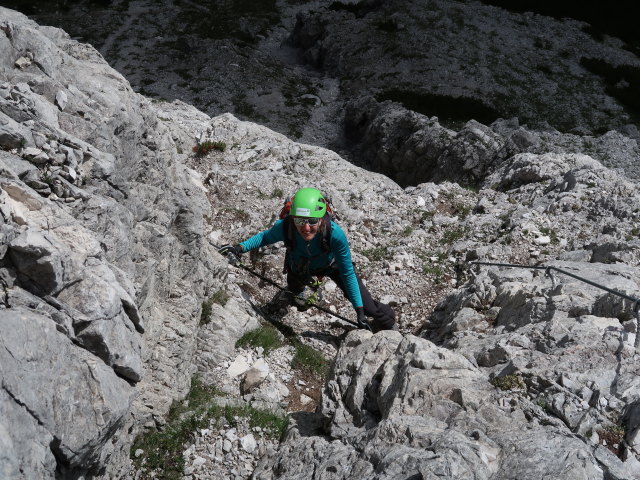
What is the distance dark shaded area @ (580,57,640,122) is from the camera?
3816 cm

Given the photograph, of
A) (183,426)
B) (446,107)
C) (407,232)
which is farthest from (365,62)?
(183,426)

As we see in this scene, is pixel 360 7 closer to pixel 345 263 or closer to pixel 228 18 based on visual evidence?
pixel 228 18

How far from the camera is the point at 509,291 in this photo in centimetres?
1149

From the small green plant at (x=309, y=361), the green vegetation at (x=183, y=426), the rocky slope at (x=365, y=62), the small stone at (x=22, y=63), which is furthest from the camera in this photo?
the rocky slope at (x=365, y=62)

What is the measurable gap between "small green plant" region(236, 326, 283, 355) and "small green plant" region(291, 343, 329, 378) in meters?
0.45

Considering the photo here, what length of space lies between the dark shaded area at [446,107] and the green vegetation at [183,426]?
96.3 ft

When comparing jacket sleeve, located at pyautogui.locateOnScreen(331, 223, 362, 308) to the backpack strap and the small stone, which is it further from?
the small stone

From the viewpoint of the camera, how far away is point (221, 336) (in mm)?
9930

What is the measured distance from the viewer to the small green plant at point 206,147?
64.5 feet

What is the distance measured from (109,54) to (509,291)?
40.8 meters

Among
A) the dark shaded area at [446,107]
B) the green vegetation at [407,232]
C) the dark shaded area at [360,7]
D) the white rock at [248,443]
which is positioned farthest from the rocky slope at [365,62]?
the white rock at [248,443]

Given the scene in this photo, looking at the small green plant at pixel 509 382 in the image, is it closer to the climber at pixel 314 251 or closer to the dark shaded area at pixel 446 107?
the climber at pixel 314 251

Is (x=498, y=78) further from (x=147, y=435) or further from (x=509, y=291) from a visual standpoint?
(x=147, y=435)

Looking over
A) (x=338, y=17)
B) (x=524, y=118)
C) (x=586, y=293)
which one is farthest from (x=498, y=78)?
(x=586, y=293)
